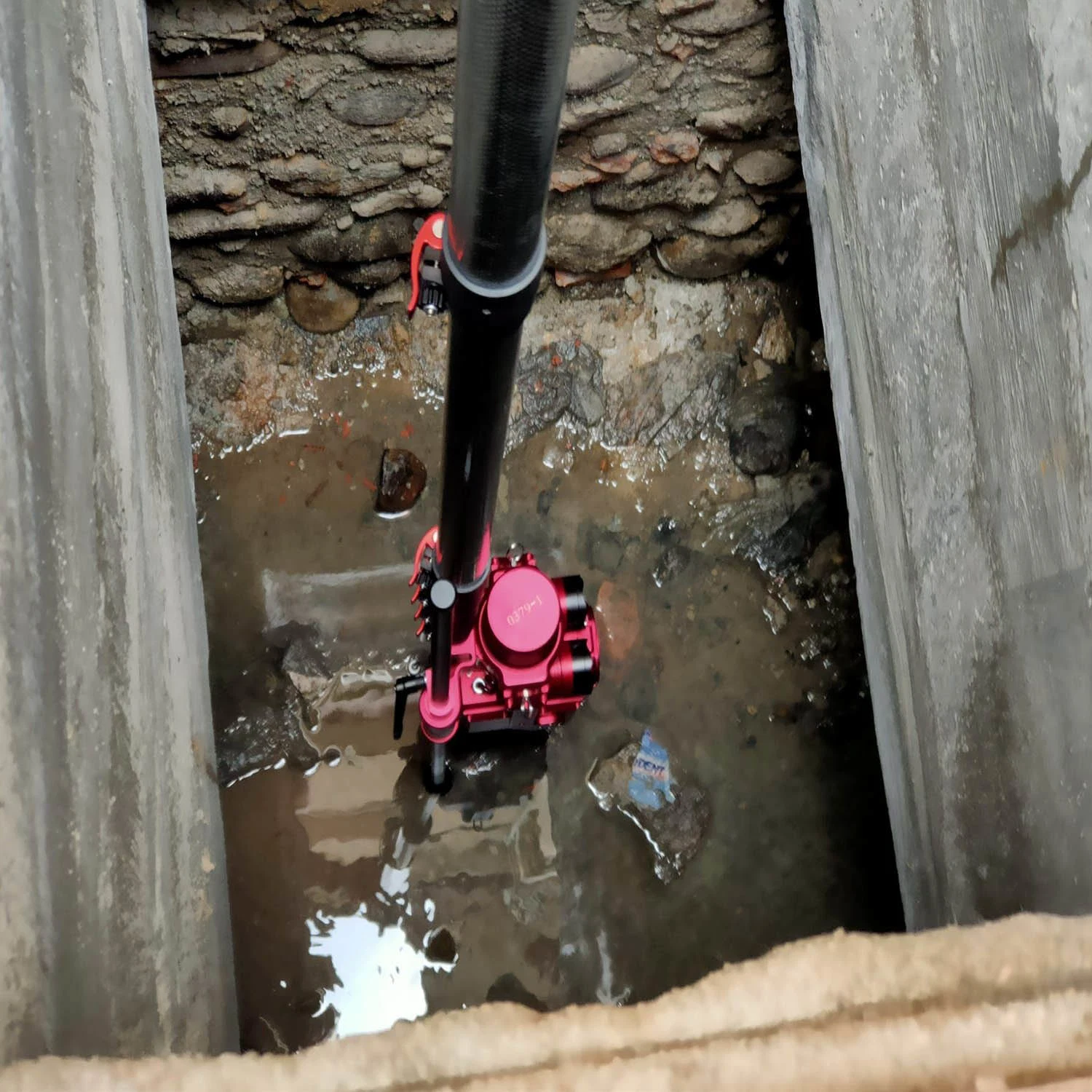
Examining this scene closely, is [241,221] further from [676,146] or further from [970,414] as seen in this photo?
[970,414]

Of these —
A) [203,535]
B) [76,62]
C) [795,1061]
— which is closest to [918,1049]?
[795,1061]

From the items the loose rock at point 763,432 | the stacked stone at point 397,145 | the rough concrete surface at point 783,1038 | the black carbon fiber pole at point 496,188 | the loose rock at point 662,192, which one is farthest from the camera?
the loose rock at point 763,432

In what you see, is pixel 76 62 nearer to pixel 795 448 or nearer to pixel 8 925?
pixel 8 925

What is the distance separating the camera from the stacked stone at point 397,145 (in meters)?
1.54

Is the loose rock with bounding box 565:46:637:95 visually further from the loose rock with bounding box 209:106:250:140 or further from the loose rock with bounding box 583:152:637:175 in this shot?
the loose rock with bounding box 209:106:250:140

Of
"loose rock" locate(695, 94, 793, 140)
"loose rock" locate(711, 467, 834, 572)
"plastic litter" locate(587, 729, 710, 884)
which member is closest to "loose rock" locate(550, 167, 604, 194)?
"loose rock" locate(695, 94, 793, 140)

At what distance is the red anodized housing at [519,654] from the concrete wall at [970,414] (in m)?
0.53

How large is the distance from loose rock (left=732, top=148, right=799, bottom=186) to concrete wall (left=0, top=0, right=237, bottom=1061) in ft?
3.83

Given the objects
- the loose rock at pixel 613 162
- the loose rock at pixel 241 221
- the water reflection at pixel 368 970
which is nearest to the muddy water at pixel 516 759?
the water reflection at pixel 368 970

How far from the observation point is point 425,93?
1635 mm

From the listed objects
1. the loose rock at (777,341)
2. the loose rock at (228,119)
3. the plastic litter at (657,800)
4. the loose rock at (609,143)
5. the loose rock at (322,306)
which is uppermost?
the loose rock at (228,119)

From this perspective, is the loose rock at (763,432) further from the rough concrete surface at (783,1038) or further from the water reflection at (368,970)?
the rough concrete surface at (783,1038)

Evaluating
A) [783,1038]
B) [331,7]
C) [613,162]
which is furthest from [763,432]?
[783,1038]

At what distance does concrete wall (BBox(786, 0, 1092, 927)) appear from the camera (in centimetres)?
96
